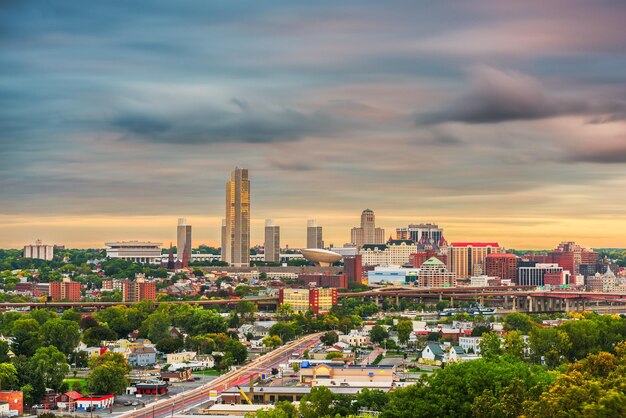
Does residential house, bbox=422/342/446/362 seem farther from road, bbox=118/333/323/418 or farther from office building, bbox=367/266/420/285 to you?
office building, bbox=367/266/420/285

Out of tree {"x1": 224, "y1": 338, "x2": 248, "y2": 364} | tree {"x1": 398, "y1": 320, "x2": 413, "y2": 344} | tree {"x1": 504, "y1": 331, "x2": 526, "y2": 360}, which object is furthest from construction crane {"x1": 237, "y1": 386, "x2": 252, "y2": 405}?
tree {"x1": 398, "y1": 320, "x2": 413, "y2": 344}

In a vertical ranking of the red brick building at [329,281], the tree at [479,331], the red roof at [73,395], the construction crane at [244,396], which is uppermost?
the red brick building at [329,281]

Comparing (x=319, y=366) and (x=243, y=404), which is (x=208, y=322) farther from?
(x=243, y=404)

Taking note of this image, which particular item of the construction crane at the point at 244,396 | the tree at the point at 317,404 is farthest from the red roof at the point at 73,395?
the tree at the point at 317,404

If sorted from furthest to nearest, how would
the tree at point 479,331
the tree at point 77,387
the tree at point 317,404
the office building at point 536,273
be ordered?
the office building at point 536,273 → the tree at point 479,331 → the tree at point 77,387 → the tree at point 317,404

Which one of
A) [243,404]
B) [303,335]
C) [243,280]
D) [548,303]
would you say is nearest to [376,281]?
[243,280]

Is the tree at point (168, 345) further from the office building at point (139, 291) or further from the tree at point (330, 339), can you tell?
the office building at point (139, 291)

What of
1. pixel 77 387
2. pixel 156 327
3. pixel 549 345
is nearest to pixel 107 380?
Result: pixel 77 387

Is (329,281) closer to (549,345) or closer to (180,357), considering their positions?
(180,357)
